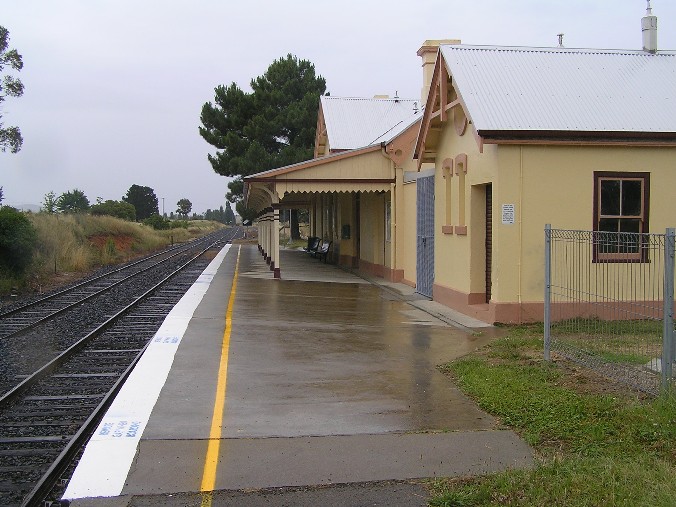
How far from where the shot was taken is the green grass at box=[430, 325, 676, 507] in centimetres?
491

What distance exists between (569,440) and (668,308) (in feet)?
4.67

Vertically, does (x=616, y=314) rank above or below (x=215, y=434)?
above

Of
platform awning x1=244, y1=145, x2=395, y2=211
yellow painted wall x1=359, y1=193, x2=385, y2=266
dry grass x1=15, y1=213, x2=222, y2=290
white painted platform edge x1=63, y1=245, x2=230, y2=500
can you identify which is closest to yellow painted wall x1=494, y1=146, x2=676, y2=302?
white painted platform edge x1=63, y1=245, x2=230, y2=500

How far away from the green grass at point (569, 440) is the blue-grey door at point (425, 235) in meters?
7.58

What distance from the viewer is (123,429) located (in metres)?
6.61

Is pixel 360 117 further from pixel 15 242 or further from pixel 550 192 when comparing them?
pixel 550 192

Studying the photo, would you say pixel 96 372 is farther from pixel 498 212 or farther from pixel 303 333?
pixel 498 212

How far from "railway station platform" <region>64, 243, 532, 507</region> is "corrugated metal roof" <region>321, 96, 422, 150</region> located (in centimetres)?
1833

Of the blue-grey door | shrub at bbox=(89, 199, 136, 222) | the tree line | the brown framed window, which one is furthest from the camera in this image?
shrub at bbox=(89, 199, 136, 222)

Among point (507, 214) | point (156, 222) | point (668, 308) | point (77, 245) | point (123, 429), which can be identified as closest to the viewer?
point (668, 308)

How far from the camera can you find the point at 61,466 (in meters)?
5.83

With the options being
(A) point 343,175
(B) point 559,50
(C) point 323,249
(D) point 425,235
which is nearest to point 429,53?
(A) point 343,175

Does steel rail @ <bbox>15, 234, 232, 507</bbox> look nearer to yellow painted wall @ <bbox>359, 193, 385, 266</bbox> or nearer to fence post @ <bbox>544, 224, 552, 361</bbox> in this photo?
fence post @ <bbox>544, 224, 552, 361</bbox>

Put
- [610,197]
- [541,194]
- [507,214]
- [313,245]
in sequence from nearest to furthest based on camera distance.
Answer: [507,214], [541,194], [610,197], [313,245]
